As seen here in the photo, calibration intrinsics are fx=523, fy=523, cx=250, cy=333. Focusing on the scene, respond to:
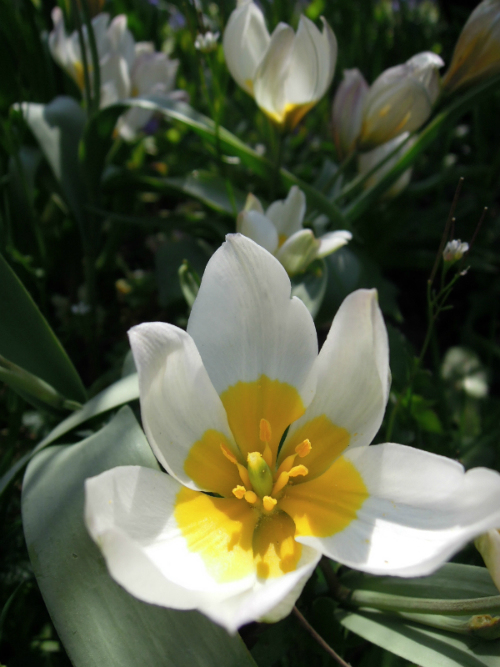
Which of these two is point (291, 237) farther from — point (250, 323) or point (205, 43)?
point (205, 43)

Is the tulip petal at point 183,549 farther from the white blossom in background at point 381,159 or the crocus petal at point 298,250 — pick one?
the white blossom in background at point 381,159

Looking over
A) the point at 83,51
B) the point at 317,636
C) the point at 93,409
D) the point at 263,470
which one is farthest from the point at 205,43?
the point at 317,636

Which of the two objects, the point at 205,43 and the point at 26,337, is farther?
the point at 205,43

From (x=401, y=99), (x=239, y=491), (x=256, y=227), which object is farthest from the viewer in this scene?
(x=401, y=99)

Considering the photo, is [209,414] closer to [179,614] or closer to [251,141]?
[179,614]

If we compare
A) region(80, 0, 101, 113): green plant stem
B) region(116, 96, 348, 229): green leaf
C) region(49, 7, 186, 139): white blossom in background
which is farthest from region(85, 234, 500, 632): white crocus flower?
region(49, 7, 186, 139): white blossom in background
